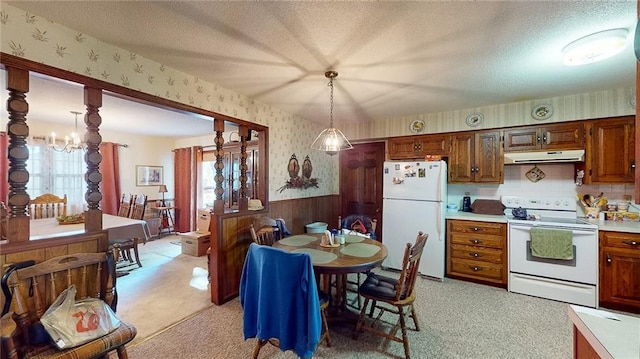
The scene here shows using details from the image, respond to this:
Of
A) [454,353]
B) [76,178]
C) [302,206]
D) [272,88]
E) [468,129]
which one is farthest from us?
[76,178]

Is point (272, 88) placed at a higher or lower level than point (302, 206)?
higher

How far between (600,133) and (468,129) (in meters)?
1.37

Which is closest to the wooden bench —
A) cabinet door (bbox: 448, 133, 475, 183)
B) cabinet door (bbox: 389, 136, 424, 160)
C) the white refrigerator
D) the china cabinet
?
the china cabinet

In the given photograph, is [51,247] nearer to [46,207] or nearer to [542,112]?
[46,207]

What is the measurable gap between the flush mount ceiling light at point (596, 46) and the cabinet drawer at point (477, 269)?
96.0 inches

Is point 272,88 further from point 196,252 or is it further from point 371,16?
point 196,252

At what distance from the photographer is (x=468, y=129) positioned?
373cm

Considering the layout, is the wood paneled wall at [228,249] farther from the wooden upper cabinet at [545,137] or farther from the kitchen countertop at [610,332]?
the wooden upper cabinet at [545,137]

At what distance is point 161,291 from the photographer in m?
3.13

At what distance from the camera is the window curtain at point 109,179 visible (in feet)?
17.2

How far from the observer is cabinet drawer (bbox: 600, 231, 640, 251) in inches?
102

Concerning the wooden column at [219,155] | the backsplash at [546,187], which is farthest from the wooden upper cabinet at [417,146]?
the wooden column at [219,155]

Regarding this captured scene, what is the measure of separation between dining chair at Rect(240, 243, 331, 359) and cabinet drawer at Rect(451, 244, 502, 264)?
2647 millimetres

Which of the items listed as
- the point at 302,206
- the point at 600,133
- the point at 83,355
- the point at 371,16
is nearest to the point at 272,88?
the point at 371,16
